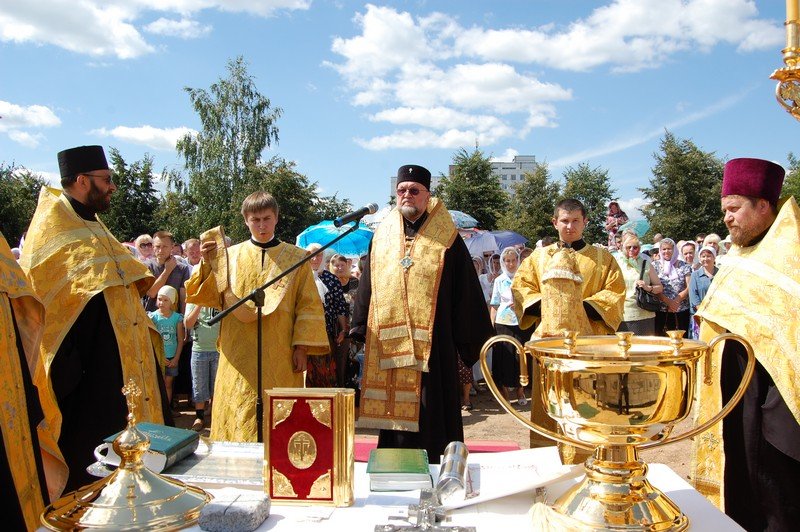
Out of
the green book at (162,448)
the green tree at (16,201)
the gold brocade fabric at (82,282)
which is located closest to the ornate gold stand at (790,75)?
the green book at (162,448)

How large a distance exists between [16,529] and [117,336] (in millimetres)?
1625

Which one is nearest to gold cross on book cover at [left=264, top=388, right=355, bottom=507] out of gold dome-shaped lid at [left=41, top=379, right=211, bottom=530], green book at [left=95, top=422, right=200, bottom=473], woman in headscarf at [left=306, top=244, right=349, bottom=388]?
gold dome-shaped lid at [left=41, top=379, right=211, bottom=530]

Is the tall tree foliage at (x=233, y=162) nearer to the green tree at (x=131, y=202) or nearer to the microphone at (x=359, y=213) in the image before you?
the green tree at (x=131, y=202)

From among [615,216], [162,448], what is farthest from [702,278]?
[615,216]

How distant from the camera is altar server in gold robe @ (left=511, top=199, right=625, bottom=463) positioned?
189 inches

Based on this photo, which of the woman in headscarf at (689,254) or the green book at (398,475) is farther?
the woman in headscarf at (689,254)

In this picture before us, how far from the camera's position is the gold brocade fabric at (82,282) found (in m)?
3.67

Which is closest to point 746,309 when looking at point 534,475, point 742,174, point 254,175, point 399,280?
point 742,174

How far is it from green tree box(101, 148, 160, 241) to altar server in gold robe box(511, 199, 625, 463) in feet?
87.1

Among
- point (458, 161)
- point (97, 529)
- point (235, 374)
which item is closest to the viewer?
point (97, 529)

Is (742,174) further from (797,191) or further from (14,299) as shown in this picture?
(797,191)

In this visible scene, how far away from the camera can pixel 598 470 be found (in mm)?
1538

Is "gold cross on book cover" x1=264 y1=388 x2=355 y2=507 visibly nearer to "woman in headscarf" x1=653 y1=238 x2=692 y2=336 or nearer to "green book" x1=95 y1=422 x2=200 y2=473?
"green book" x1=95 y1=422 x2=200 y2=473

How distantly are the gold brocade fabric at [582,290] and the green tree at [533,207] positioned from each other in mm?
31322
